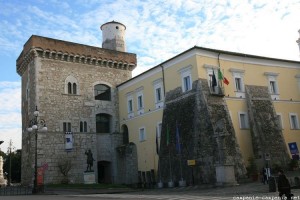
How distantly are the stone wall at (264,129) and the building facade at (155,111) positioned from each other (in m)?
0.09

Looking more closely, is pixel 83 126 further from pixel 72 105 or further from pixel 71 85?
pixel 71 85

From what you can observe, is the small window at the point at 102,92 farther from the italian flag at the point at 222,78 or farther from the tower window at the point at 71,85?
the italian flag at the point at 222,78

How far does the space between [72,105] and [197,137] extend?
14002 mm

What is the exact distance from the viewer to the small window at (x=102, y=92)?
127 ft

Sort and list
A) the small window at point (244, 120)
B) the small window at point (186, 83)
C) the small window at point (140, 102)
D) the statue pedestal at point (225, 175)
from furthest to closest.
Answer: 1. the small window at point (140, 102)
2. the small window at point (244, 120)
3. the small window at point (186, 83)
4. the statue pedestal at point (225, 175)

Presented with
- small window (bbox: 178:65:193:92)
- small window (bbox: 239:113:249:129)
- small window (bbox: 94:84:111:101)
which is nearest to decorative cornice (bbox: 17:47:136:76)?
small window (bbox: 94:84:111:101)

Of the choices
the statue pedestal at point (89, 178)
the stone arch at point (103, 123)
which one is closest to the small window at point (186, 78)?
Answer: the stone arch at point (103, 123)

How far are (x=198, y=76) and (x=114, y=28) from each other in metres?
15.7

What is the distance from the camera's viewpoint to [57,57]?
36.2 meters

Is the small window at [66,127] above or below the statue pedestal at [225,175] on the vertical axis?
above

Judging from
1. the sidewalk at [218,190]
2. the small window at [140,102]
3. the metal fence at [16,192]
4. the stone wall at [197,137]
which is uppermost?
the small window at [140,102]

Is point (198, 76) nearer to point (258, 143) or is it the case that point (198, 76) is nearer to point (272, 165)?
point (258, 143)

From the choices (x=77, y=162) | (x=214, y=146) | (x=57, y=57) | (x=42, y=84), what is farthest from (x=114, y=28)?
(x=214, y=146)

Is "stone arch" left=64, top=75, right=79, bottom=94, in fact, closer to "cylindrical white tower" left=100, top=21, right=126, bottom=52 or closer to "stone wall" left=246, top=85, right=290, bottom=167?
"cylindrical white tower" left=100, top=21, right=126, bottom=52
